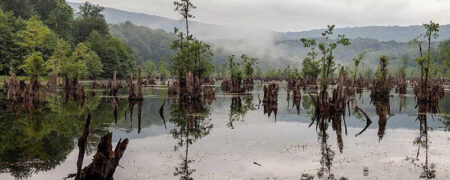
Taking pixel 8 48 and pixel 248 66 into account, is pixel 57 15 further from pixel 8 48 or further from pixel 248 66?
pixel 248 66

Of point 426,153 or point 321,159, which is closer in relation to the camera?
point 321,159

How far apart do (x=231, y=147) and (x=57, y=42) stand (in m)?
83.7

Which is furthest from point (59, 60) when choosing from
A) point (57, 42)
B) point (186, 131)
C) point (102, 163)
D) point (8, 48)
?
point (102, 163)

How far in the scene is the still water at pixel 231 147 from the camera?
480 inches

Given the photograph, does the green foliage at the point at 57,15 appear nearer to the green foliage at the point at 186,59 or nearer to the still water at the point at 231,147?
the green foliage at the point at 186,59

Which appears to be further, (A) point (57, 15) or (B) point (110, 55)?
(A) point (57, 15)

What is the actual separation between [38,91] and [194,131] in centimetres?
2363

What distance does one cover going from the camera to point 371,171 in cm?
1240

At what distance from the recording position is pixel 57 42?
89125 mm

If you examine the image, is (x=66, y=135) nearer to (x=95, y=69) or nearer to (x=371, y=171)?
(x=371, y=171)

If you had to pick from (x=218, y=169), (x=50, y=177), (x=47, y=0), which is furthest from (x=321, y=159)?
(x=47, y=0)

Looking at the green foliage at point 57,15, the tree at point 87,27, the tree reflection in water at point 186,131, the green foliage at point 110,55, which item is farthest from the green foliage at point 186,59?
the tree at point 87,27

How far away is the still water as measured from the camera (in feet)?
40.0

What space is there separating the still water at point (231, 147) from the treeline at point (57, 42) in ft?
158
